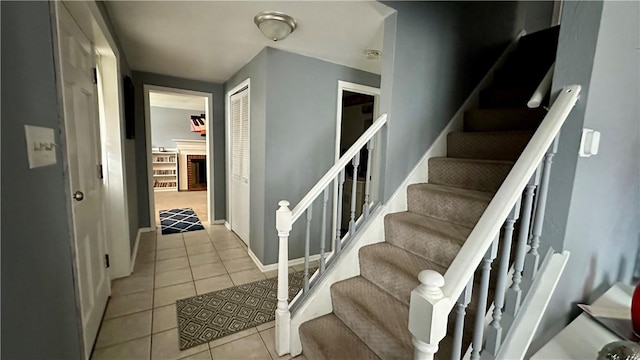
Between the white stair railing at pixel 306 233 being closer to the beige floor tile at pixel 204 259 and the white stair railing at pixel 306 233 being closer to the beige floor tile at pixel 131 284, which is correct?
the beige floor tile at pixel 131 284

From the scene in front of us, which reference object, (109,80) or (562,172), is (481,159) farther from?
(109,80)

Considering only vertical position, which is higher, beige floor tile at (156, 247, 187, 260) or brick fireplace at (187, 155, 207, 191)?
brick fireplace at (187, 155, 207, 191)

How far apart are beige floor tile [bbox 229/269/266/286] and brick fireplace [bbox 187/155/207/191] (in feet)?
18.5

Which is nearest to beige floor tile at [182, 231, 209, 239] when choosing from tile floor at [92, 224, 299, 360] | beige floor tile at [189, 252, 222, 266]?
tile floor at [92, 224, 299, 360]

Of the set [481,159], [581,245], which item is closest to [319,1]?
[481,159]

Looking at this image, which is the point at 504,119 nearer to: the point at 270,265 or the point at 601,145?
the point at 601,145

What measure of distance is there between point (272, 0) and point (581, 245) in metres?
2.15

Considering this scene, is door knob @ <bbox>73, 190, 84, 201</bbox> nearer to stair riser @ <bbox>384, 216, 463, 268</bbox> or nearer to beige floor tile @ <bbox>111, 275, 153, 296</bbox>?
beige floor tile @ <bbox>111, 275, 153, 296</bbox>

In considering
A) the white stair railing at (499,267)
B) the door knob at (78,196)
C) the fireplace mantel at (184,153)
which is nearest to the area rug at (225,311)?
the door knob at (78,196)

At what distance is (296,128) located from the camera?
280cm

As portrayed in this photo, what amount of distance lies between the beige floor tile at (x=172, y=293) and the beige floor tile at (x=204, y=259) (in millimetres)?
457

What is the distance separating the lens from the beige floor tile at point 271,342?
168cm

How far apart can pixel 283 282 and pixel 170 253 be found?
88.9 inches

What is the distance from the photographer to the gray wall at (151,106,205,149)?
761 centimetres
